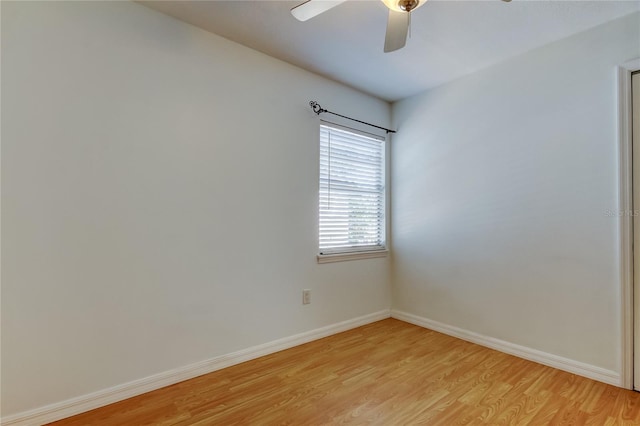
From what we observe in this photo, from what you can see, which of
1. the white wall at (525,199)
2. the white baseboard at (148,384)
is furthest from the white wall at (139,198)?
the white wall at (525,199)

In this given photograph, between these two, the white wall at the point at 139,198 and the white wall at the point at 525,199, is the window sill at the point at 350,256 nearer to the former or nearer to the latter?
the white wall at the point at 139,198

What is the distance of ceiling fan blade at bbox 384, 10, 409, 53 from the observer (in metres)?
1.59

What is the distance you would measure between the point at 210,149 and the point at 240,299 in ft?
3.70

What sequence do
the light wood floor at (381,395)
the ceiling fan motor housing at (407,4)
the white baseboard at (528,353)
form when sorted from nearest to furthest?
1. the ceiling fan motor housing at (407,4)
2. the light wood floor at (381,395)
3. the white baseboard at (528,353)

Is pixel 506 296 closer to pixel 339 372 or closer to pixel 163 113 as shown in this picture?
pixel 339 372

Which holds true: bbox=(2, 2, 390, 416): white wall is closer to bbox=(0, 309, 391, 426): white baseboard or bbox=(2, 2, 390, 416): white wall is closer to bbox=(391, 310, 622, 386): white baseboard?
bbox=(0, 309, 391, 426): white baseboard

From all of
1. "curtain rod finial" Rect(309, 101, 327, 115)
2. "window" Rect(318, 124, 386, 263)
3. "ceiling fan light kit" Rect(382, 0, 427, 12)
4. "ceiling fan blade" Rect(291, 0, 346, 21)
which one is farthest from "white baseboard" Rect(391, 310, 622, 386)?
"ceiling fan blade" Rect(291, 0, 346, 21)

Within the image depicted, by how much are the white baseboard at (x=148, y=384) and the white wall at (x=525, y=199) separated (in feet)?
4.40

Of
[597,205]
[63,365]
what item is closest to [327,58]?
[597,205]

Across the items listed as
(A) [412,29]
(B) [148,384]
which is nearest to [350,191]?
(A) [412,29]

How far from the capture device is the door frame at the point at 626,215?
2006mm

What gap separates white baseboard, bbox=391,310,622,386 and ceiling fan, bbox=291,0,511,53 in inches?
95.1

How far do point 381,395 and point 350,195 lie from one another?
177 cm

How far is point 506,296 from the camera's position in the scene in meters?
2.60
